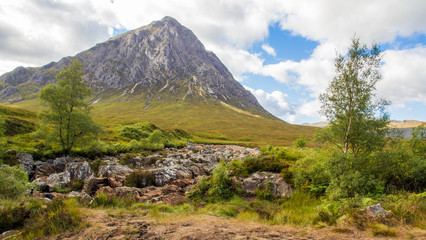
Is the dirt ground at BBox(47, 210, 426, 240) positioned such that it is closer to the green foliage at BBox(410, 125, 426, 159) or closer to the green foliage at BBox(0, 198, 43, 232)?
the green foliage at BBox(0, 198, 43, 232)

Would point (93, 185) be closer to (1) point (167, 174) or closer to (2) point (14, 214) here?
(1) point (167, 174)

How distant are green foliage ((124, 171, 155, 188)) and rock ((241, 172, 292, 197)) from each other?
906 cm

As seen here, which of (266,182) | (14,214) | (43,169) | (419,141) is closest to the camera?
(14,214)

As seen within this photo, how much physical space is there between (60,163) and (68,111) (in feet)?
22.3

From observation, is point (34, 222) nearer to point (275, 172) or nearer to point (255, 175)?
point (255, 175)

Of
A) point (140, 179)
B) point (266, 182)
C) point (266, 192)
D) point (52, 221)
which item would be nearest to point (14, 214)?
point (52, 221)

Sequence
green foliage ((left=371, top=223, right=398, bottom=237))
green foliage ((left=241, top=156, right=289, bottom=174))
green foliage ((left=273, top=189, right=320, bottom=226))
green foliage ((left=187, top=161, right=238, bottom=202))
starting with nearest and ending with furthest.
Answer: green foliage ((left=371, top=223, right=398, bottom=237)), green foliage ((left=273, top=189, right=320, bottom=226)), green foliage ((left=187, top=161, right=238, bottom=202)), green foliage ((left=241, top=156, right=289, bottom=174))

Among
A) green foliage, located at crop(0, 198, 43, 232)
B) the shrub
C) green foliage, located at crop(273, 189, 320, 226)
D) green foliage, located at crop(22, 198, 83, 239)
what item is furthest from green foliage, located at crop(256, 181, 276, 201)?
the shrub

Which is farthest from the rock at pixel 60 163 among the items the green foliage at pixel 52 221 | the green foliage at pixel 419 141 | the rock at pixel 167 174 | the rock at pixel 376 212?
the green foliage at pixel 419 141

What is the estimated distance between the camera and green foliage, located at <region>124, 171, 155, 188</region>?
654 inches

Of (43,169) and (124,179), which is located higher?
(124,179)

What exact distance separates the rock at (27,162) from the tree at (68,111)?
10.3 ft

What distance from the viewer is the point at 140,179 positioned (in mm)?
17234

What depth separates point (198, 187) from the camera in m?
13.5
